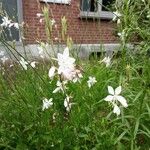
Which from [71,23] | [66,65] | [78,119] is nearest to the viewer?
[66,65]

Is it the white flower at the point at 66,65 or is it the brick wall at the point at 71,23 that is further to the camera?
the brick wall at the point at 71,23

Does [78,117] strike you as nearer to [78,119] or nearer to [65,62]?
[78,119]

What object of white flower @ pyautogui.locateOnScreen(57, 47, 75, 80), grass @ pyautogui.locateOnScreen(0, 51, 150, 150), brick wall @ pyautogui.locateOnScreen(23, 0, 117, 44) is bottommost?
brick wall @ pyautogui.locateOnScreen(23, 0, 117, 44)

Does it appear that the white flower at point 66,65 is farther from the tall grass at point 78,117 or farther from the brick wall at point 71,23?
the brick wall at point 71,23

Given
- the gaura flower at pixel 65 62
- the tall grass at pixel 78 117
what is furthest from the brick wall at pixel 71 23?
the gaura flower at pixel 65 62

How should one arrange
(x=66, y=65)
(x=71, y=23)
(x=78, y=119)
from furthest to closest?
(x=71, y=23), (x=78, y=119), (x=66, y=65)

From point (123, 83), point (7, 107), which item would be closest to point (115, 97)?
point (123, 83)

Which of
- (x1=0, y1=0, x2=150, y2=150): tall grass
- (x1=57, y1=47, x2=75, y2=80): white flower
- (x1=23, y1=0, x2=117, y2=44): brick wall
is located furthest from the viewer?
(x1=23, y1=0, x2=117, y2=44): brick wall

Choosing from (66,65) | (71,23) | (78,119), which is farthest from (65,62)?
(71,23)

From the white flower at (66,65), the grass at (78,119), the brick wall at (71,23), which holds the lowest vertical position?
the brick wall at (71,23)

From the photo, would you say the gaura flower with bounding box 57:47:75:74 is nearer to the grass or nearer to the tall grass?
the tall grass

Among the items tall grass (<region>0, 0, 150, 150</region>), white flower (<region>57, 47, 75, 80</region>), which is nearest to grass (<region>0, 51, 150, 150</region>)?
tall grass (<region>0, 0, 150, 150</region>)

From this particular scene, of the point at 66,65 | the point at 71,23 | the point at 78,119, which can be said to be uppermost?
the point at 66,65

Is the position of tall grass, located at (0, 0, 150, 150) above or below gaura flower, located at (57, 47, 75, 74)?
below
